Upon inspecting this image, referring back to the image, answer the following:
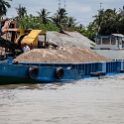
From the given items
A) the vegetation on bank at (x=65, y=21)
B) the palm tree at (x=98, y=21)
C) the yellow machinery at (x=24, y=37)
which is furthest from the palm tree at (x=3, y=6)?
the palm tree at (x=98, y=21)

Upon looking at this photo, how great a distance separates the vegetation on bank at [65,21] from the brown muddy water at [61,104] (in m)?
26.4

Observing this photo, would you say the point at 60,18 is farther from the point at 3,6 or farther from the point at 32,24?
the point at 3,6

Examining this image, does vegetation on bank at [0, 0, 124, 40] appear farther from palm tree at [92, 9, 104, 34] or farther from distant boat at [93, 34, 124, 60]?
distant boat at [93, 34, 124, 60]

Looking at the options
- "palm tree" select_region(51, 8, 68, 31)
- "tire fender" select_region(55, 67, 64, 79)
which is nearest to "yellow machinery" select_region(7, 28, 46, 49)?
"tire fender" select_region(55, 67, 64, 79)

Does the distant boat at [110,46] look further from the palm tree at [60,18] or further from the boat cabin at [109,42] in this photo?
the palm tree at [60,18]

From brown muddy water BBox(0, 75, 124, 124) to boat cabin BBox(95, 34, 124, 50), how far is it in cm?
1118

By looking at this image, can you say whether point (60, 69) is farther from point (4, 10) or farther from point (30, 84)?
point (4, 10)

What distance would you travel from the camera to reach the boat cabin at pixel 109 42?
32.8m

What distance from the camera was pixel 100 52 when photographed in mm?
32500

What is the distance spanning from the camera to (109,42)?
32.9 meters

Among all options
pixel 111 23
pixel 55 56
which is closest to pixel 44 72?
pixel 55 56

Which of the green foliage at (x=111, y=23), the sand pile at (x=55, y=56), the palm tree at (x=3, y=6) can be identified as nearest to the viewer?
the sand pile at (x=55, y=56)

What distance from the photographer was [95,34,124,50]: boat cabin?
32.8 m

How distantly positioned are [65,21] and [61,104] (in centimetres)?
6242
